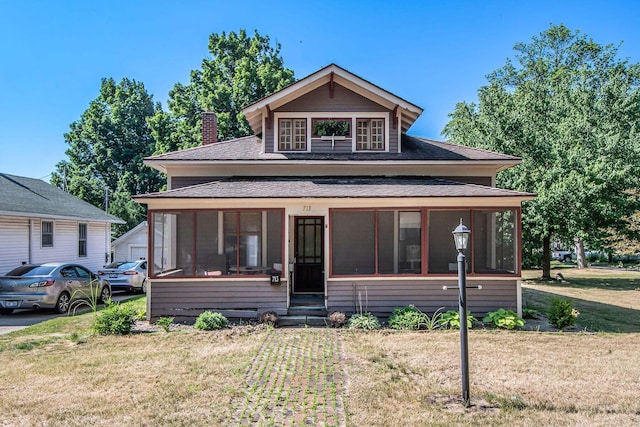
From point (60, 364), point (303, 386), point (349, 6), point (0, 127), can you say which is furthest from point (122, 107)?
point (303, 386)

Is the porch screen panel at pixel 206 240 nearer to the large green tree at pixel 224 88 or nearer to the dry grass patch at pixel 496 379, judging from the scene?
the dry grass patch at pixel 496 379

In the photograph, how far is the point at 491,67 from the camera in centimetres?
3628

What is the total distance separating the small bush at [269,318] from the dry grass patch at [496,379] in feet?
5.85

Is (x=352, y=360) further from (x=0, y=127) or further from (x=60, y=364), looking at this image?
(x=0, y=127)

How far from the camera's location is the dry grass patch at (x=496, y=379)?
4988 millimetres

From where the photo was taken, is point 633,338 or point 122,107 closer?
point 633,338

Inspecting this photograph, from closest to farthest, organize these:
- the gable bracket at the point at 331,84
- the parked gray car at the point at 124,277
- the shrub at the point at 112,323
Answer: the shrub at the point at 112,323 → the gable bracket at the point at 331,84 → the parked gray car at the point at 124,277

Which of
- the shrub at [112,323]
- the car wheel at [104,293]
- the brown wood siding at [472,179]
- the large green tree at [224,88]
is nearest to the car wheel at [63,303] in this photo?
the car wheel at [104,293]

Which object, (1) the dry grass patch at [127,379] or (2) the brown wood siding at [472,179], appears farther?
(2) the brown wood siding at [472,179]

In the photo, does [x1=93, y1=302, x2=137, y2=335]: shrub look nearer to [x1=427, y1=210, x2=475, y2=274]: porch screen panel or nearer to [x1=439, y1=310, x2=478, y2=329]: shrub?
[x1=439, y1=310, x2=478, y2=329]: shrub

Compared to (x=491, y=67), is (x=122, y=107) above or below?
below

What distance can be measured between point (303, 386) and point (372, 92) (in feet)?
30.1

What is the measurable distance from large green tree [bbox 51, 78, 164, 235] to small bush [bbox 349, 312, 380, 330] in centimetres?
3281

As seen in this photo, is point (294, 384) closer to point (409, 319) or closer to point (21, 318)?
point (409, 319)
